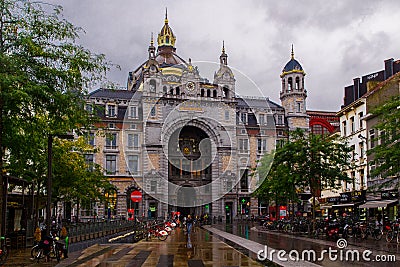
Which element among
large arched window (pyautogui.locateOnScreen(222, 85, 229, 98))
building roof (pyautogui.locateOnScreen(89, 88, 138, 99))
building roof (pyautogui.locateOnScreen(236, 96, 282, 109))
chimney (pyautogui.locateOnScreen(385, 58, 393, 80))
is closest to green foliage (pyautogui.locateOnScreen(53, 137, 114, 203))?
chimney (pyautogui.locateOnScreen(385, 58, 393, 80))

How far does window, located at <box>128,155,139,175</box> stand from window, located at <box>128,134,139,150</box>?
1665 mm

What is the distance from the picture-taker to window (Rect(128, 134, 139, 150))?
91.0 meters

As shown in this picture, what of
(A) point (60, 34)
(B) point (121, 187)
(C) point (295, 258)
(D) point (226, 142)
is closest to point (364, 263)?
(C) point (295, 258)

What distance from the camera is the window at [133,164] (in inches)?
3546

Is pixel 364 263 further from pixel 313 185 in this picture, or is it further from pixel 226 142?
pixel 226 142

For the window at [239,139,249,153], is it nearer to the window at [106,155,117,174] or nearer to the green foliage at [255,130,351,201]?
the window at [106,155,117,174]

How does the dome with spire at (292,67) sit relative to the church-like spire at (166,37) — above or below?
below

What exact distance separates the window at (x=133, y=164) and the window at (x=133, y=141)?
167 centimetres

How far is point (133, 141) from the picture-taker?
91438mm

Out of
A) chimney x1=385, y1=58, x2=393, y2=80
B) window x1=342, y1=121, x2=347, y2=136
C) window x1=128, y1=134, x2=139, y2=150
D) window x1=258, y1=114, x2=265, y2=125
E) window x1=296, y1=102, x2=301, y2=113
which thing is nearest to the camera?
chimney x1=385, y1=58, x2=393, y2=80

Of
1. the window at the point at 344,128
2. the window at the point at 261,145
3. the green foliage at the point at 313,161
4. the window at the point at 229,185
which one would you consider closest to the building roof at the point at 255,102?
the window at the point at 261,145

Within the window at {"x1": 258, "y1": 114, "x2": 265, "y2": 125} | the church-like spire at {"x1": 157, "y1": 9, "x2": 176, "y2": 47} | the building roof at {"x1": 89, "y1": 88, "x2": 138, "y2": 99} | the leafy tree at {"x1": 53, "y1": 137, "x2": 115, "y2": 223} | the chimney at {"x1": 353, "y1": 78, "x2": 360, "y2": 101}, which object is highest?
the church-like spire at {"x1": 157, "y1": 9, "x2": 176, "y2": 47}

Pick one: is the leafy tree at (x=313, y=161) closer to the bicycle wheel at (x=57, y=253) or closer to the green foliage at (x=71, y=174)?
the green foliage at (x=71, y=174)

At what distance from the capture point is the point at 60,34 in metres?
19.3
